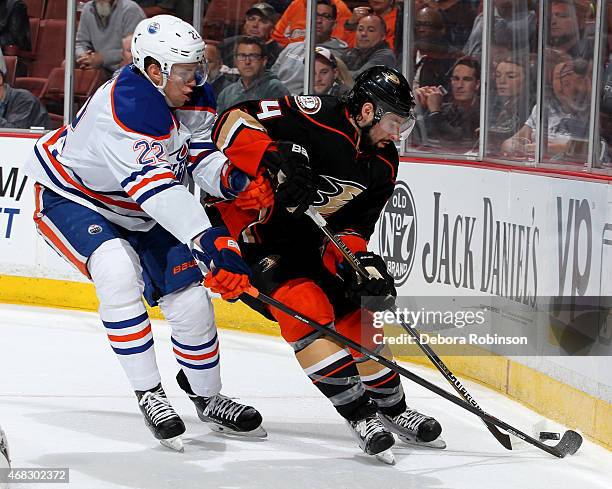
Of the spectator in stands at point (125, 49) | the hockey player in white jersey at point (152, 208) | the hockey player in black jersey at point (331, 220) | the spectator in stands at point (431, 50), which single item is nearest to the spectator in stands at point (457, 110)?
the spectator in stands at point (431, 50)

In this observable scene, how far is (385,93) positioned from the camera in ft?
11.7

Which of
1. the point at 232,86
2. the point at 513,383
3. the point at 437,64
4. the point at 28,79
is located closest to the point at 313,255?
the point at 513,383

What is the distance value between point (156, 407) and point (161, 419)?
4 centimetres

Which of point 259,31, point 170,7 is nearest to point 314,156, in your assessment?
point 259,31

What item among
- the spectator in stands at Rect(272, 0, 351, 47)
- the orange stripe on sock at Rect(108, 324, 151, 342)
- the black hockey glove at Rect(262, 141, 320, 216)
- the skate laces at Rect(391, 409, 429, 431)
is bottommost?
the skate laces at Rect(391, 409, 429, 431)

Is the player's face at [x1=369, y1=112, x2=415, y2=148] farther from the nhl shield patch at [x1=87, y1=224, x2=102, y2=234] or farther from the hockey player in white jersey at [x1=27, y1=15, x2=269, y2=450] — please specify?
the nhl shield patch at [x1=87, y1=224, x2=102, y2=234]

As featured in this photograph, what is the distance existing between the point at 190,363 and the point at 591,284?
3.98 feet

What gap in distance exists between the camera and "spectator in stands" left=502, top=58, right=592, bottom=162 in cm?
443

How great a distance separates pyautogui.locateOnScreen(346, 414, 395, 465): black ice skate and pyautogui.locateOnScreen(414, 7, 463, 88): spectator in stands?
240 centimetres

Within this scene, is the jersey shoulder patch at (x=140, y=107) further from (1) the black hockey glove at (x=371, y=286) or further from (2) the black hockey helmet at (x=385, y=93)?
(1) the black hockey glove at (x=371, y=286)

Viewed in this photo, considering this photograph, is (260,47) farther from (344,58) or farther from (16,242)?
(16,242)

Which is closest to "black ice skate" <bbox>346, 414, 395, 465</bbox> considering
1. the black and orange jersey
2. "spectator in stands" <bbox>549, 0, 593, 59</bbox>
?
the black and orange jersey

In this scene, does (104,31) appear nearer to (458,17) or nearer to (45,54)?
(45,54)

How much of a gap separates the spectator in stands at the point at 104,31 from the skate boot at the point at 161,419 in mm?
3105
